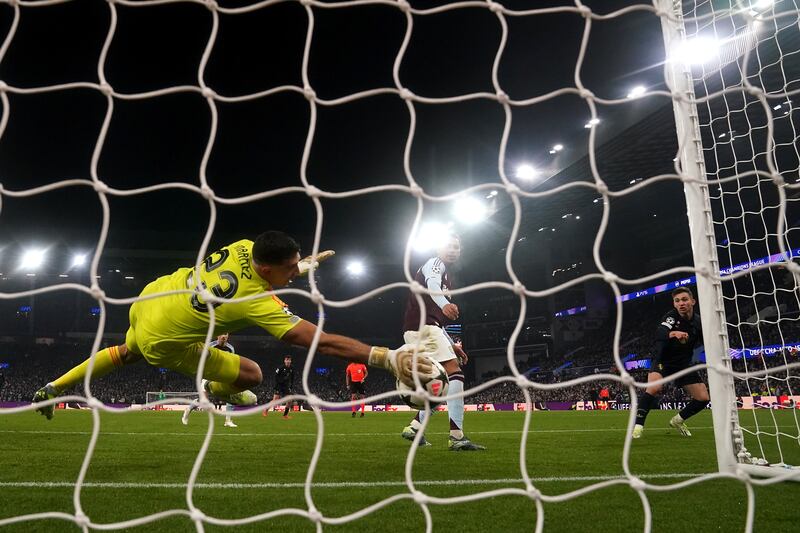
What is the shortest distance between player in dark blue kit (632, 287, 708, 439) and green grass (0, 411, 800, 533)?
0.84 metres

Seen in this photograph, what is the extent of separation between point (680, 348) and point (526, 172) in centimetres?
1597

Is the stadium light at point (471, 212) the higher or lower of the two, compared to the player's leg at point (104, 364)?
higher

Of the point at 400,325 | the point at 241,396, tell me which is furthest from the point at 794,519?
the point at 400,325

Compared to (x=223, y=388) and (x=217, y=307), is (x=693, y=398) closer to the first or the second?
(x=223, y=388)

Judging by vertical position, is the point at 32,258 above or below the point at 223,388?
above

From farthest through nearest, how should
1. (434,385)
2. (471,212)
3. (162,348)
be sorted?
(471,212) < (162,348) < (434,385)

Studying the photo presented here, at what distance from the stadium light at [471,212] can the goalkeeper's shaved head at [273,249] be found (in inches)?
736

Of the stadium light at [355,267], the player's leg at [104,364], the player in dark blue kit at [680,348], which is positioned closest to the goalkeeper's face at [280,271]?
the player's leg at [104,364]

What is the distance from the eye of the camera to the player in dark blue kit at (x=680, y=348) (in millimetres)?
5824

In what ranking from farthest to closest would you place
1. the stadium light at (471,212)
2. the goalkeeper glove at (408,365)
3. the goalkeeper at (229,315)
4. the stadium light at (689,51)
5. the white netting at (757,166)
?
1. the stadium light at (471,212)
2. the white netting at (757,166)
3. the goalkeeper at (229,315)
4. the stadium light at (689,51)
5. the goalkeeper glove at (408,365)

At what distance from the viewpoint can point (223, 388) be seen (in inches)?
177

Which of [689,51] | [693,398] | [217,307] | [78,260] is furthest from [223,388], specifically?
[78,260]

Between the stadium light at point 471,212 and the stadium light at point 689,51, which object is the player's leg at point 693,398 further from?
the stadium light at point 471,212

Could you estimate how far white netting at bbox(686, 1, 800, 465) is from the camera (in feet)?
15.9
